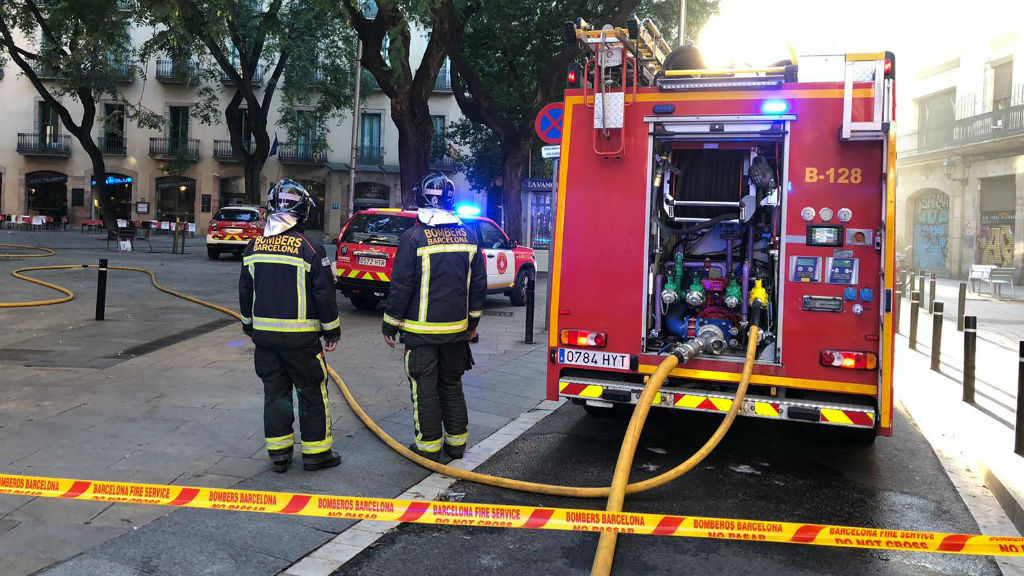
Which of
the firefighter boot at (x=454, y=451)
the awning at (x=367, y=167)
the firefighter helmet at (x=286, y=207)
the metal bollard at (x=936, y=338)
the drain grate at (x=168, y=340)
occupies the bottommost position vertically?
the firefighter boot at (x=454, y=451)

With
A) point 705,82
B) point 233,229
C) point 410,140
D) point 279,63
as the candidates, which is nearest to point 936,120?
point 279,63

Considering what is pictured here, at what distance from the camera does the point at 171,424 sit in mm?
5676

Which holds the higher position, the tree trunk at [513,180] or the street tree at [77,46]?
the street tree at [77,46]

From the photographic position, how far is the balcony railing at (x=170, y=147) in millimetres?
39906

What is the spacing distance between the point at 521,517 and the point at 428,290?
6.21 feet

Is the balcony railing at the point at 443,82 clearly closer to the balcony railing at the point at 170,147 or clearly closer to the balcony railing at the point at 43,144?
the balcony railing at the point at 170,147

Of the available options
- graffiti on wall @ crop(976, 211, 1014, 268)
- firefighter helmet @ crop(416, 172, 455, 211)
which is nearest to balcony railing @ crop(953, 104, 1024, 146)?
→ graffiti on wall @ crop(976, 211, 1014, 268)

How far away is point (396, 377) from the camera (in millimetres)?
7891

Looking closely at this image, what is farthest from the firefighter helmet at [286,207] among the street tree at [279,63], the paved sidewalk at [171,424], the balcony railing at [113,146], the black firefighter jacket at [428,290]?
the balcony railing at [113,146]

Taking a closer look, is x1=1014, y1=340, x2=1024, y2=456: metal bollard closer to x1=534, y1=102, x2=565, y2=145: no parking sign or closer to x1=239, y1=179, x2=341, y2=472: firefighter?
x1=239, y1=179, x2=341, y2=472: firefighter

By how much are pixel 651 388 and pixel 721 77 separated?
2.24 m

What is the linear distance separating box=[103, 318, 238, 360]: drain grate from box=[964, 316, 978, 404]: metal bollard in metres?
8.06

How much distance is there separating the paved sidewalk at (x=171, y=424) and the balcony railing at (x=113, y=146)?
105 ft

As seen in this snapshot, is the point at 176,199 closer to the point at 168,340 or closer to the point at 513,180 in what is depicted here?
the point at 513,180
